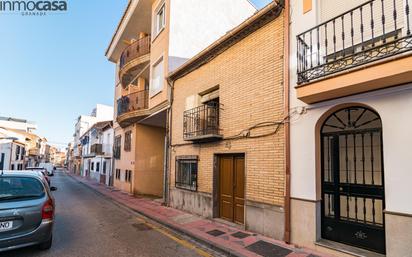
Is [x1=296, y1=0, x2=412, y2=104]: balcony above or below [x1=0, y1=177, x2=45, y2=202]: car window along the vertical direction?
above

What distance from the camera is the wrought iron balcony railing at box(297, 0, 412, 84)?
4.16m

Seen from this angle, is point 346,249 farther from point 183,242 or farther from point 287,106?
point 183,242

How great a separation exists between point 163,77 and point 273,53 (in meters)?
6.87

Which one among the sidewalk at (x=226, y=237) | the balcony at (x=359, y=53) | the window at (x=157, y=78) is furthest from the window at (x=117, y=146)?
the balcony at (x=359, y=53)

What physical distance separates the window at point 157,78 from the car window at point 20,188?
25.4 ft

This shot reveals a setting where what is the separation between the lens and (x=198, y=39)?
40.7ft

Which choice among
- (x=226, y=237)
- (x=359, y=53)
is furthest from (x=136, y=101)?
(x=359, y=53)

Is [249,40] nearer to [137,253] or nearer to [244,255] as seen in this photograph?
[244,255]

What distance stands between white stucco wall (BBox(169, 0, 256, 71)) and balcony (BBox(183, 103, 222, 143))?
3.17 meters

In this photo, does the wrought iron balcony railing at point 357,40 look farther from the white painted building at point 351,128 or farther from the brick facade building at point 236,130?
the brick facade building at point 236,130

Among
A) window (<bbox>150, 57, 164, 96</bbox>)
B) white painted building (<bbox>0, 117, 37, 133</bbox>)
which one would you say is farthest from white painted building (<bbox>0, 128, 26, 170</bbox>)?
window (<bbox>150, 57, 164, 96</bbox>)

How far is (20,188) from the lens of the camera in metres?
5.09

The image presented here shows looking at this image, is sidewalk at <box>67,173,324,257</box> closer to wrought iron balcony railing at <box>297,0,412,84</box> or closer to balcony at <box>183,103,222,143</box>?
balcony at <box>183,103,222,143</box>

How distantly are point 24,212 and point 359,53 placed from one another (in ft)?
21.2
